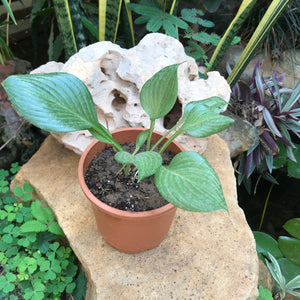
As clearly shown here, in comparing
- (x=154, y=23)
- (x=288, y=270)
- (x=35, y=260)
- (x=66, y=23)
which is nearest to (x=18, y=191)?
(x=35, y=260)

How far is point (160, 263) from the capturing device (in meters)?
1.04

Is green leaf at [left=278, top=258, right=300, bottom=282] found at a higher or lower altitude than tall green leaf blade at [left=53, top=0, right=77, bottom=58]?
lower

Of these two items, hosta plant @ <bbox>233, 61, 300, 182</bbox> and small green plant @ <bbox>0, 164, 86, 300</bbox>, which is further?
hosta plant @ <bbox>233, 61, 300, 182</bbox>

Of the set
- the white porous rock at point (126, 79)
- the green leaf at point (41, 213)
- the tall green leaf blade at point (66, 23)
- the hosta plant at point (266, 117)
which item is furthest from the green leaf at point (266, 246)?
the tall green leaf blade at point (66, 23)

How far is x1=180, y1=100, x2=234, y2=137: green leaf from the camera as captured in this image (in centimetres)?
80

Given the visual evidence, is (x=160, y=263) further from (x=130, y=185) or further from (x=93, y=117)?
(x=93, y=117)

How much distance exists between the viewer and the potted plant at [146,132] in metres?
0.68

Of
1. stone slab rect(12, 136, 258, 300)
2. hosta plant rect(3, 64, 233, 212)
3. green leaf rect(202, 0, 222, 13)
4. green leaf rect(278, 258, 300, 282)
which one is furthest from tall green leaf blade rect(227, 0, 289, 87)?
green leaf rect(278, 258, 300, 282)

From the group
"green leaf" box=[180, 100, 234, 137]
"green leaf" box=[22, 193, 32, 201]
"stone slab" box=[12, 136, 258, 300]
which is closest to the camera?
"green leaf" box=[180, 100, 234, 137]

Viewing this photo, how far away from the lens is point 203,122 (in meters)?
0.82

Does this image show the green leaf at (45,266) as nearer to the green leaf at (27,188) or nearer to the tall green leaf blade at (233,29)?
the green leaf at (27,188)

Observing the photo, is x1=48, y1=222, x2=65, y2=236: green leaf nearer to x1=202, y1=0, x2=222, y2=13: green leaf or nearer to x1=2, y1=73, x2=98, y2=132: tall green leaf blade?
x1=2, y1=73, x2=98, y2=132: tall green leaf blade

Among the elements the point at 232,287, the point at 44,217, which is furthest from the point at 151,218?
the point at 44,217

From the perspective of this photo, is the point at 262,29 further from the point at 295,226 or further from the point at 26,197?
the point at 26,197
